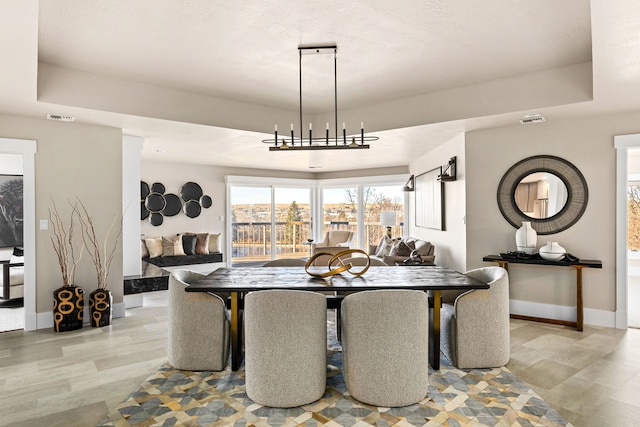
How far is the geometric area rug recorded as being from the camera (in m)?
2.23

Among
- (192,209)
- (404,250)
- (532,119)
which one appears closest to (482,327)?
(532,119)

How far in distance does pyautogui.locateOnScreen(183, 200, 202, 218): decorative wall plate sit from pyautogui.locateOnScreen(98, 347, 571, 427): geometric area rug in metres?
5.40

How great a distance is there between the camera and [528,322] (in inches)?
168

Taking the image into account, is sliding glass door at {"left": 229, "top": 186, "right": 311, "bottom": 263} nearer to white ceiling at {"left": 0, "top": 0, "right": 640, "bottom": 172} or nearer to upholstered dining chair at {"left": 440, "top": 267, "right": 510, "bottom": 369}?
white ceiling at {"left": 0, "top": 0, "right": 640, "bottom": 172}

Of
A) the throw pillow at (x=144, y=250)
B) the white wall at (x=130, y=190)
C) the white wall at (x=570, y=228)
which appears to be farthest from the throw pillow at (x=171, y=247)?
the white wall at (x=570, y=228)

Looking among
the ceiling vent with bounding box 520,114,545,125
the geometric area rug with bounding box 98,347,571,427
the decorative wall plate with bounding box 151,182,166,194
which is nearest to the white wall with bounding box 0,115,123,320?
the geometric area rug with bounding box 98,347,571,427

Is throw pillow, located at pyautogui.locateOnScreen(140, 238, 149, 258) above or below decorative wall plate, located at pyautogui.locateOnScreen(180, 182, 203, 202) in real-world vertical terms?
below

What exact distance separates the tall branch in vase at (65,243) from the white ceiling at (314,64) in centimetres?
106

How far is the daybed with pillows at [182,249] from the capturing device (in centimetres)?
688

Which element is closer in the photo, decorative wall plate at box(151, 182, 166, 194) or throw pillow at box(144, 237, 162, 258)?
throw pillow at box(144, 237, 162, 258)

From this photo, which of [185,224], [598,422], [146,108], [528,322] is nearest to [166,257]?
[185,224]

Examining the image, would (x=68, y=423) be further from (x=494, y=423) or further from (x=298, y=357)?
(x=494, y=423)

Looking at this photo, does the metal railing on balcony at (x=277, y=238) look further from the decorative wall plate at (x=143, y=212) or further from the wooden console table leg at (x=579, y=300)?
the wooden console table leg at (x=579, y=300)

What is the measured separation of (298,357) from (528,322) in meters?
3.08
